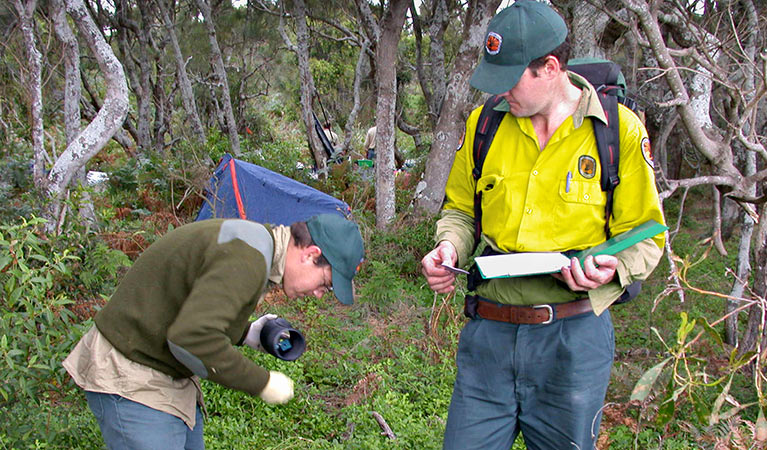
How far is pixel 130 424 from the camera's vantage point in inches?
77.1

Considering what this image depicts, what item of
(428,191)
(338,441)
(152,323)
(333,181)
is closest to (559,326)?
(152,323)

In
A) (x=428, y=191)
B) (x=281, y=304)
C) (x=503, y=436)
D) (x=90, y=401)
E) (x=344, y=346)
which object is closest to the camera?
(x=90, y=401)

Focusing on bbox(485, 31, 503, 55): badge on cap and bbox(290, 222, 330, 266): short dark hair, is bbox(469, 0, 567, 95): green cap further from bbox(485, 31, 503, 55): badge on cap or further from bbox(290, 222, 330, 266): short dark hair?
bbox(290, 222, 330, 266): short dark hair

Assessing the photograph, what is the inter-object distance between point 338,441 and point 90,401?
77.6 inches

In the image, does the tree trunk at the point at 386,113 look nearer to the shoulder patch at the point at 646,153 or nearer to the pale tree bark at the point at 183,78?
the pale tree bark at the point at 183,78

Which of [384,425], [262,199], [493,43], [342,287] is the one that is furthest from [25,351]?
[262,199]

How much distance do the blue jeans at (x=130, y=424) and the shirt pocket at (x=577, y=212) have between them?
1.44m

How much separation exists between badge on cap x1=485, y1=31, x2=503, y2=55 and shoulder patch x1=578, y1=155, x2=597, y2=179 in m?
0.46

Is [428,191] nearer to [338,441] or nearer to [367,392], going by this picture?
[367,392]

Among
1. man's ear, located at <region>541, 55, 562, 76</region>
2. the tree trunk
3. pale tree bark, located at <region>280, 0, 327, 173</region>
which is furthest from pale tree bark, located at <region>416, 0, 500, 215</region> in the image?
man's ear, located at <region>541, 55, 562, 76</region>

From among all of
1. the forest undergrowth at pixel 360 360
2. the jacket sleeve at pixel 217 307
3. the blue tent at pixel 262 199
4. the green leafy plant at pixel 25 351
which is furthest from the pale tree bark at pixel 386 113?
the jacket sleeve at pixel 217 307

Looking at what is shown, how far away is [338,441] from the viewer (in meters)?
3.72

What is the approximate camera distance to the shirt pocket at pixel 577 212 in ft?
6.56

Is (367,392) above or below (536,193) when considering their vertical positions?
below
